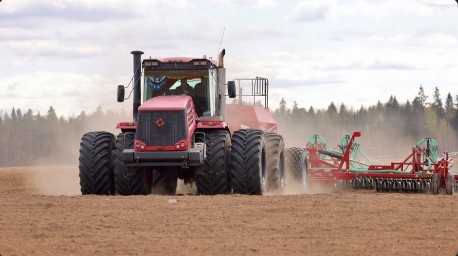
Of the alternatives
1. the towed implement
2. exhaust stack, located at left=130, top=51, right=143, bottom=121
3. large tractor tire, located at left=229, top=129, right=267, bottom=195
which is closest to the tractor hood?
exhaust stack, located at left=130, top=51, right=143, bottom=121

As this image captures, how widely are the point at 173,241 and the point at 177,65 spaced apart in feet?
25.8

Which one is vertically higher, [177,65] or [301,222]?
[177,65]

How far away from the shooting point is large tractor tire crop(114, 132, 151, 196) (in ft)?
63.0

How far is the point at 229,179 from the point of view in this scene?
770 inches

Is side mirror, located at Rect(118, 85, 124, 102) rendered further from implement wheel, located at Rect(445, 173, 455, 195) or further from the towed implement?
implement wheel, located at Rect(445, 173, 455, 195)

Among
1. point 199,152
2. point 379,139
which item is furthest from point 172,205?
point 379,139

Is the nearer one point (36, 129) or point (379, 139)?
point (379, 139)

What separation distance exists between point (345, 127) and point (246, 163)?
100m

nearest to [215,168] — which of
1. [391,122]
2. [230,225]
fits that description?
[230,225]

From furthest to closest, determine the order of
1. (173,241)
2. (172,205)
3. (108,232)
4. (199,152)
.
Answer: (199,152)
(172,205)
(108,232)
(173,241)

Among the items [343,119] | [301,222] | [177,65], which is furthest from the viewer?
[343,119]

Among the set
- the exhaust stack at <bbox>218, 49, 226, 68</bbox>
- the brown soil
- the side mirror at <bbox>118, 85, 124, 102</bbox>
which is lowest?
the brown soil

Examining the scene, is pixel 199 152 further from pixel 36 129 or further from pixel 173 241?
pixel 36 129

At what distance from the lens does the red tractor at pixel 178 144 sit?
740 inches
